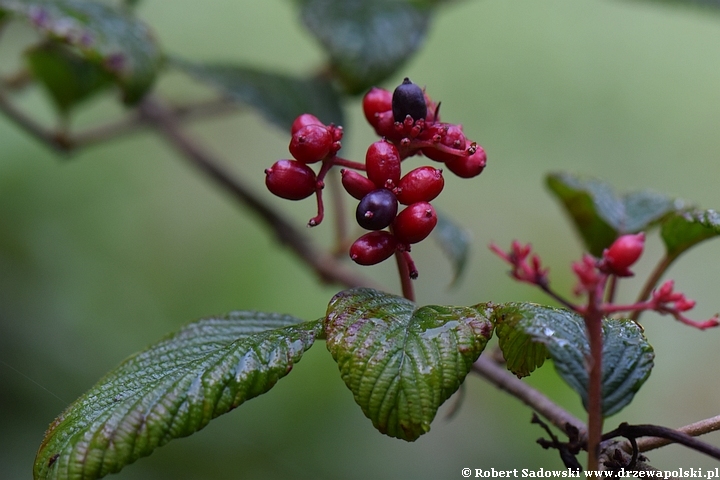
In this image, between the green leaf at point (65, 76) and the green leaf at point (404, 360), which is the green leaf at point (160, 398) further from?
the green leaf at point (65, 76)

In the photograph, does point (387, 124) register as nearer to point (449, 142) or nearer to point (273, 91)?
point (449, 142)

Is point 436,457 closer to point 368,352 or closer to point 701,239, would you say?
point 701,239

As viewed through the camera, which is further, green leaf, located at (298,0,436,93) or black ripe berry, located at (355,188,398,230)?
green leaf, located at (298,0,436,93)

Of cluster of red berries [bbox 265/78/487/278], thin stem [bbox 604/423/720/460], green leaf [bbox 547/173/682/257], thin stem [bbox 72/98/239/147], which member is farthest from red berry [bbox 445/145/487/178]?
thin stem [bbox 72/98/239/147]

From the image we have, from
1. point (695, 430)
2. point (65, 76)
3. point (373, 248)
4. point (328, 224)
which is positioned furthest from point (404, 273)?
point (328, 224)

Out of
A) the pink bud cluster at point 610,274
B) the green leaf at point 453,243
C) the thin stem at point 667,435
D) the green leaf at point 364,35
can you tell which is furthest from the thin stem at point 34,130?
the thin stem at point 667,435

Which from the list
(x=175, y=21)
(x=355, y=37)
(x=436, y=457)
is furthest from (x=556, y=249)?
(x=175, y=21)

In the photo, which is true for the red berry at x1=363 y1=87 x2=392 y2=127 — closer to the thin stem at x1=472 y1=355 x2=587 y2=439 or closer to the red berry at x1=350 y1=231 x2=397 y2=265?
the red berry at x1=350 y1=231 x2=397 y2=265

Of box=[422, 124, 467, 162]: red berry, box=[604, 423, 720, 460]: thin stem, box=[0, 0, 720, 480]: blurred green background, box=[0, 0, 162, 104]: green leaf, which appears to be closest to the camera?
box=[604, 423, 720, 460]: thin stem
